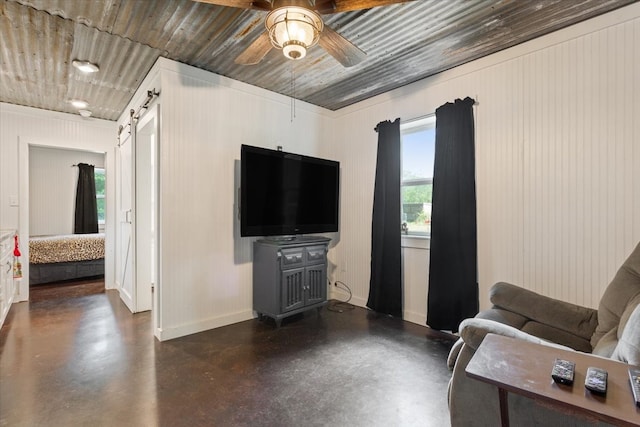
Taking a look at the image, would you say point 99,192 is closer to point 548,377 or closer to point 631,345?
point 548,377

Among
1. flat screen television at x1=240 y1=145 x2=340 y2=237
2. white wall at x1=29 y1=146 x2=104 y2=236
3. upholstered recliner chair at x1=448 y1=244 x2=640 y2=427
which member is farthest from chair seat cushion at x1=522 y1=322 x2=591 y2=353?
white wall at x1=29 y1=146 x2=104 y2=236

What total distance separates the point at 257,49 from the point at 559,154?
2.41 metres

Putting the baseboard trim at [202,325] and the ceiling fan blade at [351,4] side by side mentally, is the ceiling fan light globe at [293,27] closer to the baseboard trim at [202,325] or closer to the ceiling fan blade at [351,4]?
the ceiling fan blade at [351,4]

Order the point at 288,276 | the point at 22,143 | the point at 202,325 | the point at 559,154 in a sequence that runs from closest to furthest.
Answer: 1. the point at 559,154
2. the point at 202,325
3. the point at 288,276
4. the point at 22,143

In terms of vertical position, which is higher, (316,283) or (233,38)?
(233,38)

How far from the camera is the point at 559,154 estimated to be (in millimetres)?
2422

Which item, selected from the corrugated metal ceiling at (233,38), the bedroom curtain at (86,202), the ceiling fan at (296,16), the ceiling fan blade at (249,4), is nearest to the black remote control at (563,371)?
the ceiling fan at (296,16)

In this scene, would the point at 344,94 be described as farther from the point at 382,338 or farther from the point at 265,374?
the point at 265,374

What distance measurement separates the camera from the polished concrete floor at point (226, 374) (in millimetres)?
1812

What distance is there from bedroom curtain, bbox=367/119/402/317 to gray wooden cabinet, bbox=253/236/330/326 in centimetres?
62

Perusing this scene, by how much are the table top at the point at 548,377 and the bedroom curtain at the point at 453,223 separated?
1696 millimetres

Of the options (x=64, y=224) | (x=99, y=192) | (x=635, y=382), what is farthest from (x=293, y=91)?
(x=64, y=224)

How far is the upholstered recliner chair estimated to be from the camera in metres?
1.21

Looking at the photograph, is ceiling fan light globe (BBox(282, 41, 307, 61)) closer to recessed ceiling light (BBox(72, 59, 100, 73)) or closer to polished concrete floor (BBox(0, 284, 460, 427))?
polished concrete floor (BBox(0, 284, 460, 427))
